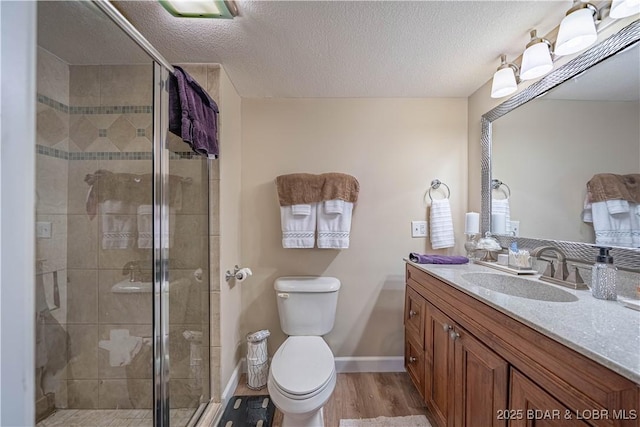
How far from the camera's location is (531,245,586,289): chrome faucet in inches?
42.1

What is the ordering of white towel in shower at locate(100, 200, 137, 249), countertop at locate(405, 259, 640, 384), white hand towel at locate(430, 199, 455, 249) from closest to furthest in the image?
1. countertop at locate(405, 259, 640, 384)
2. white towel in shower at locate(100, 200, 137, 249)
3. white hand towel at locate(430, 199, 455, 249)

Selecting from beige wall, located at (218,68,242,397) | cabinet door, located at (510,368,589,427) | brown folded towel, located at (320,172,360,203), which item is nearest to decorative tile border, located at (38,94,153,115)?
beige wall, located at (218,68,242,397)

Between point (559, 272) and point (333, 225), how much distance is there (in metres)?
1.21

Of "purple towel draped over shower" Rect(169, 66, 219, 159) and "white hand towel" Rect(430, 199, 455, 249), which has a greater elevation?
"purple towel draped over shower" Rect(169, 66, 219, 159)

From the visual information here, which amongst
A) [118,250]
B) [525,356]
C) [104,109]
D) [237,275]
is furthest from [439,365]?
[104,109]

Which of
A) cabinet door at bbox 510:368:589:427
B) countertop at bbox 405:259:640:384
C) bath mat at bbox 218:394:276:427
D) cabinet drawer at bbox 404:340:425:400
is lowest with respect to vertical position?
bath mat at bbox 218:394:276:427

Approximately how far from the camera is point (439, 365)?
51.0 inches

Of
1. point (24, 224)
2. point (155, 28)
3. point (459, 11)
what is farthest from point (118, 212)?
point (459, 11)

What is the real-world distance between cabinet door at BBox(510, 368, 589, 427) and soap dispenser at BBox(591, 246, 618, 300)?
484 millimetres

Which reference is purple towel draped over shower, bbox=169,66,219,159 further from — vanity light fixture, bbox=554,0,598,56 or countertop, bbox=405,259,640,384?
vanity light fixture, bbox=554,0,598,56

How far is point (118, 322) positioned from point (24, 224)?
1.03 m

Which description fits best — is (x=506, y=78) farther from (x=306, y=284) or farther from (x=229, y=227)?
(x=229, y=227)

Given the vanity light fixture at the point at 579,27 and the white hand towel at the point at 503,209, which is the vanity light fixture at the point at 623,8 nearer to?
the vanity light fixture at the point at 579,27

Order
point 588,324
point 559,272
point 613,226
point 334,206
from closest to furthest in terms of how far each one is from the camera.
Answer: point 588,324 < point 613,226 < point 559,272 < point 334,206
